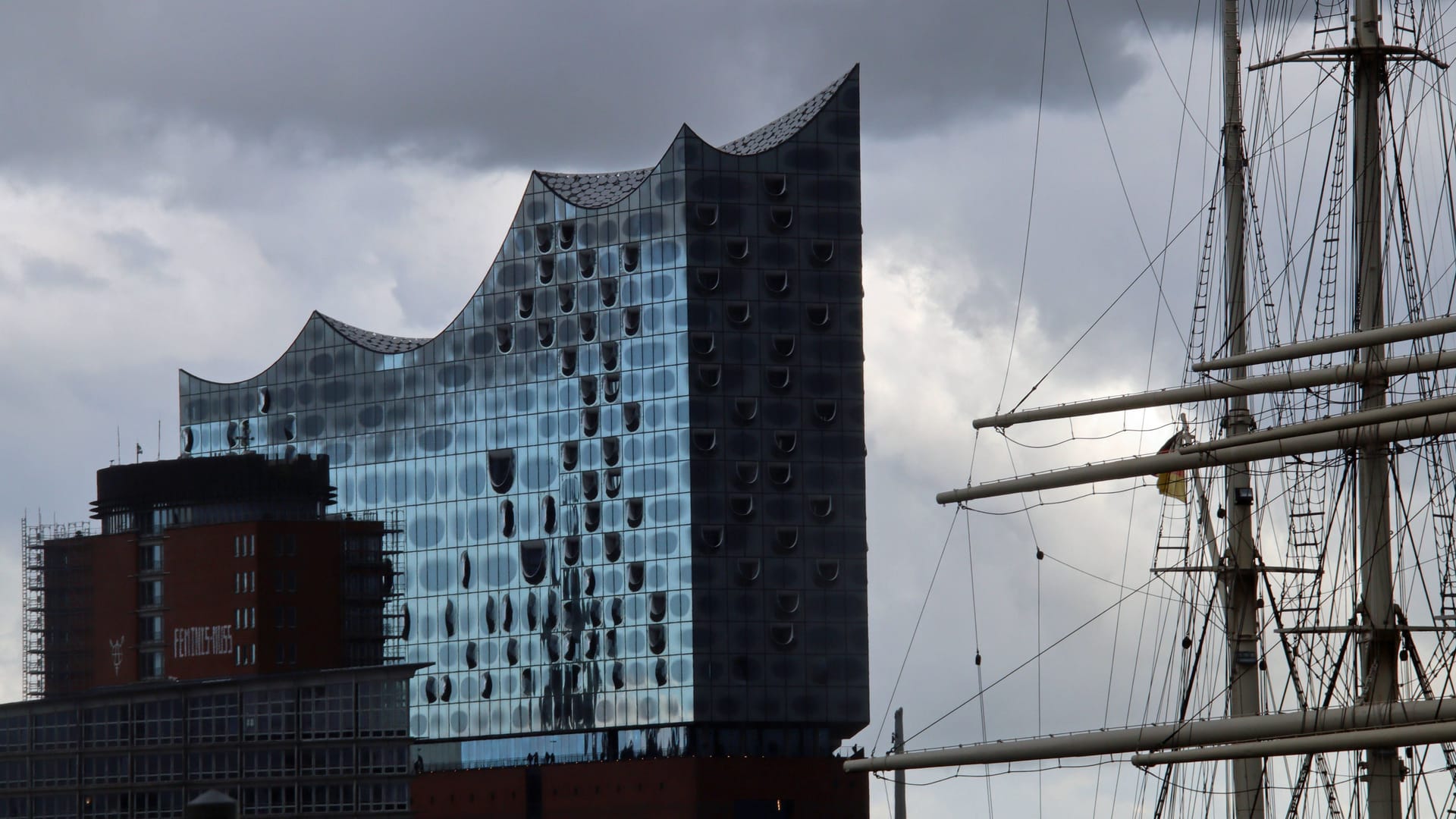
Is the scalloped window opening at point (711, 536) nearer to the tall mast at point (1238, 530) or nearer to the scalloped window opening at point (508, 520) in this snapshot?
the scalloped window opening at point (508, 520)

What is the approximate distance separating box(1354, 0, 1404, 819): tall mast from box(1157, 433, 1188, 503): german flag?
7.49m

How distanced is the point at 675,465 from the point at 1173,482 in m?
83.6

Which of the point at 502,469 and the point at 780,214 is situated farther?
the point at 502,469

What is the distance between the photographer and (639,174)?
6491 inches

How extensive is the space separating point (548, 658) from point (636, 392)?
18771mm

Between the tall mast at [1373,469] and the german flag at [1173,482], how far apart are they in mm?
7495

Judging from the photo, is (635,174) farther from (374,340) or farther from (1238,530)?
(1238,530)

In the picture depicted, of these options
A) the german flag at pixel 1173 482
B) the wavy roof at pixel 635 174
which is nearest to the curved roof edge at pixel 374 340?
the wavy roof at pixel 635 174

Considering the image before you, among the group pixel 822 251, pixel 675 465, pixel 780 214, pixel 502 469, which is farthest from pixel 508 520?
pixel 822 251


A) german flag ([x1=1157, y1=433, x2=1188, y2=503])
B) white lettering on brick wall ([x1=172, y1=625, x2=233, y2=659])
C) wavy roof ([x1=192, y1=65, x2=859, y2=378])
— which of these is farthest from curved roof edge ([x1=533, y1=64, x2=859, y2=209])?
german flag ([x1=1157, y1=433, x2=1188, y2=503])

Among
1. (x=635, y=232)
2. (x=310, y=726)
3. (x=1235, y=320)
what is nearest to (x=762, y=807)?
(x=310, y=726)

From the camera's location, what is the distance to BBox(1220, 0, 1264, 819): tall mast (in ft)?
211

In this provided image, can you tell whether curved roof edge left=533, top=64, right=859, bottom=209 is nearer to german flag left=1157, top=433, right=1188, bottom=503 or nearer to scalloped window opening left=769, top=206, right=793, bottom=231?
scalloped window opening left=769, top=206, right=793, bottom=231

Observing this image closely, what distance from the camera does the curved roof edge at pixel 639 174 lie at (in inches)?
6324
